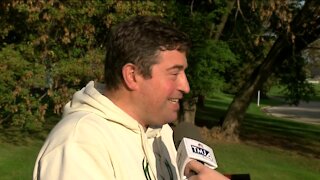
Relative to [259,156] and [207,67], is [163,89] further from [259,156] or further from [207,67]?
[259,156]

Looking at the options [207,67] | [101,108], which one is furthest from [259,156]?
[101,108]

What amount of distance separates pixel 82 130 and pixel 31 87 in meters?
11.1

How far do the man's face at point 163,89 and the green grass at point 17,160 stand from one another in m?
9.83

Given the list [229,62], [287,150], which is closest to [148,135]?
[229,62]

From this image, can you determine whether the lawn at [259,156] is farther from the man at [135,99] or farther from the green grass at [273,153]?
the man at [135,99]

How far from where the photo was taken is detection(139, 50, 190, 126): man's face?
215 cm

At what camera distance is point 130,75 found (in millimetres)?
2123

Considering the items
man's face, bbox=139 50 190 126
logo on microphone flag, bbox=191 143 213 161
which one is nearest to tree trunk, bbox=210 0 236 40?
logo on microphone flag, bbox=191 143 213 161

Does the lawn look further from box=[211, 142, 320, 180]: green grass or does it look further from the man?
the man

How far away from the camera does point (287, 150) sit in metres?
18.8

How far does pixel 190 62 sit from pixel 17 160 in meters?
5.59

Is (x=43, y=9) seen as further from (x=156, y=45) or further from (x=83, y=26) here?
(x=156, y=45)

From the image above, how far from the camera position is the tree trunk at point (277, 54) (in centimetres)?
1791

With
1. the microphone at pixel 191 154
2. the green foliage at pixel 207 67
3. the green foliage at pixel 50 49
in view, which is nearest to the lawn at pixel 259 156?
the green foliage at pixel 50 49
